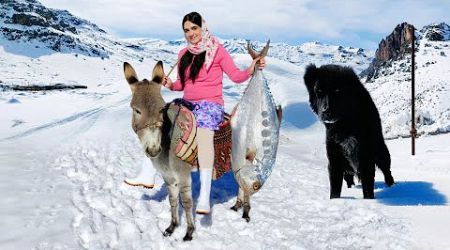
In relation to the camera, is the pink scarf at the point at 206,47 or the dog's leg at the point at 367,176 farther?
the dog's leg at the point at 367,176

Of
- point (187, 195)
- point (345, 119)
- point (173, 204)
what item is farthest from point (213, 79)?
point (345, 119)

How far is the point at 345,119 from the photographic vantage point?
18.1 ft

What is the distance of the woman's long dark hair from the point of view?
4613 mm

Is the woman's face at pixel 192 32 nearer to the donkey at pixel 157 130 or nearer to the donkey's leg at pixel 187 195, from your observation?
the donkey at pixel 157 130

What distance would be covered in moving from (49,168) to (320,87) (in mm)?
4973

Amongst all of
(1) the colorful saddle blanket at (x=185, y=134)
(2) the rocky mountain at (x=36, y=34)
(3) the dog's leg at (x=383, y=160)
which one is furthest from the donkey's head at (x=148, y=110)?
(2) the rocky mountain at (x=36, y=34)

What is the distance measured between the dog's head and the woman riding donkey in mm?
1177

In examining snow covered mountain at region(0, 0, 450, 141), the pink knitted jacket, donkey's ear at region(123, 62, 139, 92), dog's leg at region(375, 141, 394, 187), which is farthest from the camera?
snow covered mountain at region(0, 0, 450, 141)

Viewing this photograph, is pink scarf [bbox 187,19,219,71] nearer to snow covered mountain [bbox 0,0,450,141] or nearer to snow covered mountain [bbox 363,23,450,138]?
snow covered mountain [bbox 0,0,450,141]

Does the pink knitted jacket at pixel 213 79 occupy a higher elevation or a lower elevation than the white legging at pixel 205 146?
higher

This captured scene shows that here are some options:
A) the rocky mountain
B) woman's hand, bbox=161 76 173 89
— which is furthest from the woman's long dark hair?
the rocky mountain

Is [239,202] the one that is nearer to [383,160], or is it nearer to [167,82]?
[167,82]

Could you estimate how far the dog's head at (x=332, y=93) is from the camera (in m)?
5.40

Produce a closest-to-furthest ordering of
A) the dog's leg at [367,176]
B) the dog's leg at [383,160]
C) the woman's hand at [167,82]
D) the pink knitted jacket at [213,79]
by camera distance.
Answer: the woman's hand at [167,82]
the pink knitted jacket at [213,79]
the dog's leg at [367,176]
the dog's leg at [383,160]
